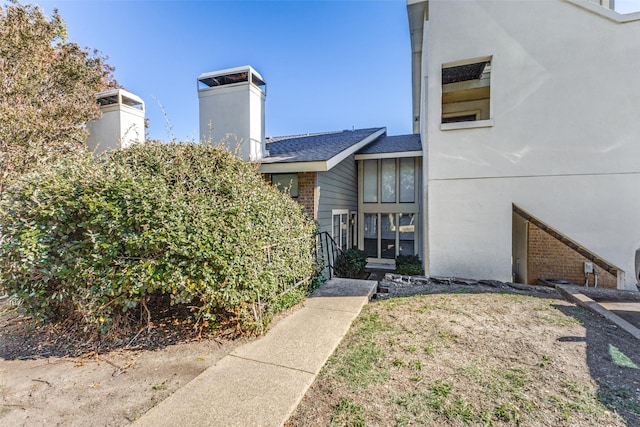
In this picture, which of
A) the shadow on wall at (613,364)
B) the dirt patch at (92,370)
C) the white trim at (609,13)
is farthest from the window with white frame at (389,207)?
the dirt patch at (92,370)

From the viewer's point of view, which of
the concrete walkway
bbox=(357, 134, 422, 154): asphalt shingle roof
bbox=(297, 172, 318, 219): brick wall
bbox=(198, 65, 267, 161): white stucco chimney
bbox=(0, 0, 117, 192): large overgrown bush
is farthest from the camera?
bbox=(357, 134, 422, 154): asphalt shingle roof

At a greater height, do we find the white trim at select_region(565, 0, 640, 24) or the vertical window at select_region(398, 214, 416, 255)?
the white trim at select_region(565, 0, 640, 24)

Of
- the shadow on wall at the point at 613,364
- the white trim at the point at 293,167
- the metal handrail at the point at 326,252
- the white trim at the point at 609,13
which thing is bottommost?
the shadow on wall at the point at 613,364

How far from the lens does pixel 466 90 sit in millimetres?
8531

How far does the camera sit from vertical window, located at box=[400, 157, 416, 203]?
10508 millimetres

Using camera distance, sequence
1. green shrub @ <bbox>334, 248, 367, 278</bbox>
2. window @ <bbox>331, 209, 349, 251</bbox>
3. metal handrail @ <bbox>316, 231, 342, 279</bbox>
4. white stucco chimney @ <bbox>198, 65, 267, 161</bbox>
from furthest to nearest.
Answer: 1. window @ <bbox>331, 209, 349, 251</bbox>
2. green shrub @ <bbox>334, 248, 367, 278</bbox>
3. white stucco chimney @ <bbox>198, 65, 267, 161</bbox>
4. metal handrail @ <bbox>316, 231, 342, 279</bbox>

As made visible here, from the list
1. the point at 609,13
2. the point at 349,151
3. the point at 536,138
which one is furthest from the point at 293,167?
the point at 609,13

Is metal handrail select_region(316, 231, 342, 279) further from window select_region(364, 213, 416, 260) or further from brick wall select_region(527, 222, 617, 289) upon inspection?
brick wall select_region(527, 222, 617, 289)

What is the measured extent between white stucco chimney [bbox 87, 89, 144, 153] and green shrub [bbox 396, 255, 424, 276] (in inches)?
370

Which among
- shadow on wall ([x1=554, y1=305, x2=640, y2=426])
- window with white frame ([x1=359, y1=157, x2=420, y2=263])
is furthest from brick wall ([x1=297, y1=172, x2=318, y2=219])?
shadow on wall ([x1=554, y1=305, x2=640, y2=426])

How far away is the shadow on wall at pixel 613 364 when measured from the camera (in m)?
2.37

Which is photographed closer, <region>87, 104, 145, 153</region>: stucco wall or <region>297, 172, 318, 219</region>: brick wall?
<region>297, 172, 318, 219</region>: brick wall

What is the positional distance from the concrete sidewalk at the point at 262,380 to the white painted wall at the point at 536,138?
13.9 ft

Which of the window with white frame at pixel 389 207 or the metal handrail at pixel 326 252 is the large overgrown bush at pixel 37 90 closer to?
the metal handrail at pixel 326 252
